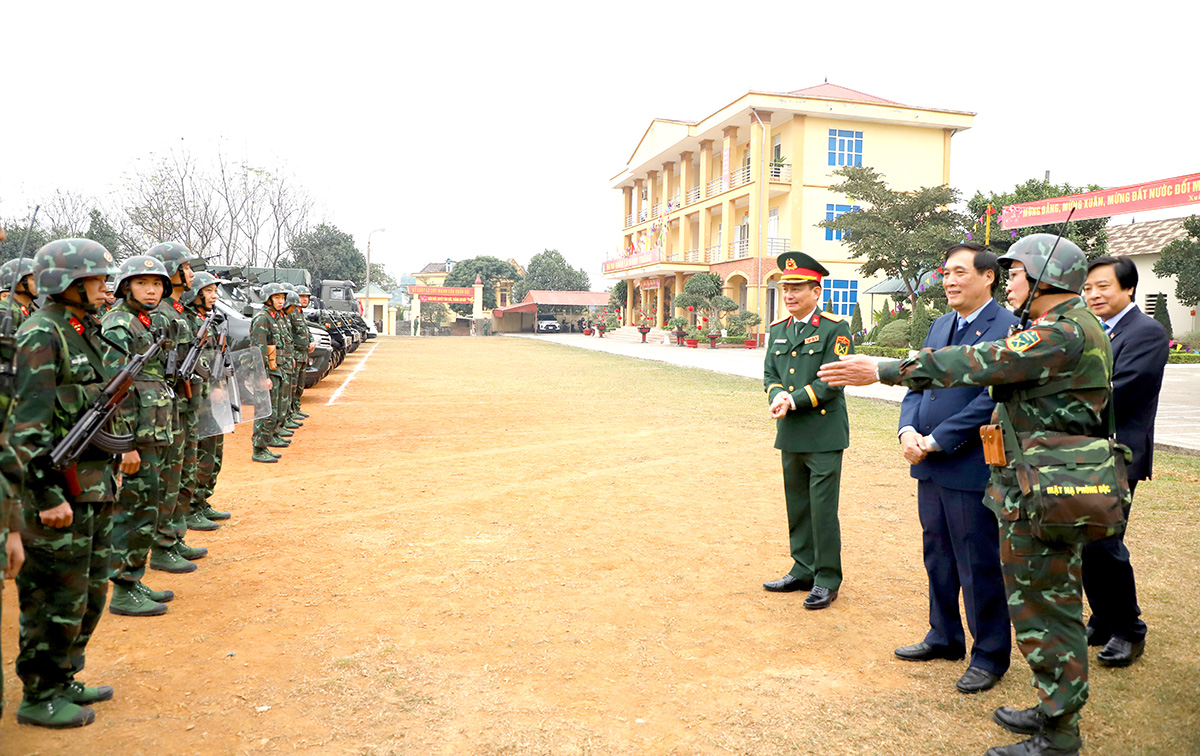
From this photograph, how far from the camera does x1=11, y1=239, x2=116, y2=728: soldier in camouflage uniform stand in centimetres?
314

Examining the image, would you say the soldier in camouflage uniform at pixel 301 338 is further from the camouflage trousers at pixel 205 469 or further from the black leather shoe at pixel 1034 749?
the black leather shoe at pixel 1034 749

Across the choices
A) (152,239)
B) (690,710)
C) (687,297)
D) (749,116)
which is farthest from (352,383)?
(749,116)

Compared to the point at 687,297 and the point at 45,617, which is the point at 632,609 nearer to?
the point at 45,617

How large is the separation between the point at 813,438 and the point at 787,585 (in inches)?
37.4

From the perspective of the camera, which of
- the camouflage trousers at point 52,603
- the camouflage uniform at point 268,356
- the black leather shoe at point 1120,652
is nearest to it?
the camouflage trousers at point 52,603

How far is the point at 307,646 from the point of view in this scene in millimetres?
3996

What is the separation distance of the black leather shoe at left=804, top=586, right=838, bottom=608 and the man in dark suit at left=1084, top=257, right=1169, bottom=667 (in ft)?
4.10

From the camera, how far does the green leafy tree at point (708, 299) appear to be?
37.9 metres

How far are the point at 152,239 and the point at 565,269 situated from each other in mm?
53831

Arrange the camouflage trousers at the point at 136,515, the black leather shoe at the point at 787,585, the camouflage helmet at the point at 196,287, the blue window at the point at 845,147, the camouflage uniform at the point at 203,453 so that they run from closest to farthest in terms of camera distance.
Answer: the camouflage trousers at the point at 136,515, the black leather shoe at the point at 787,585, the camouflage uniform at the point at 203,453, the camouflage helmet at the point at 196,287, the blue window at the point at 845,147

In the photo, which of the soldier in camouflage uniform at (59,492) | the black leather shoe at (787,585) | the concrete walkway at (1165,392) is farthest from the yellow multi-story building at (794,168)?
the soldier in camouflage uniform at (59,492)

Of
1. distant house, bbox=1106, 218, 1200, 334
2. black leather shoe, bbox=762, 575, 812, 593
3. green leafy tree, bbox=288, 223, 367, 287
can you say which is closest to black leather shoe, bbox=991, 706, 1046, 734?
black leather shoe, bbox=762, 575, 812, 593

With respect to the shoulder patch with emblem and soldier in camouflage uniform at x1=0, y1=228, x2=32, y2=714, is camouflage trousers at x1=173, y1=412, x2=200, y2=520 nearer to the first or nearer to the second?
soldier in camouflage uniform at x1=0, y1=228, x2=32, y2=714

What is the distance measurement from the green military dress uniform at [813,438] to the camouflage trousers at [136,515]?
3393mm
